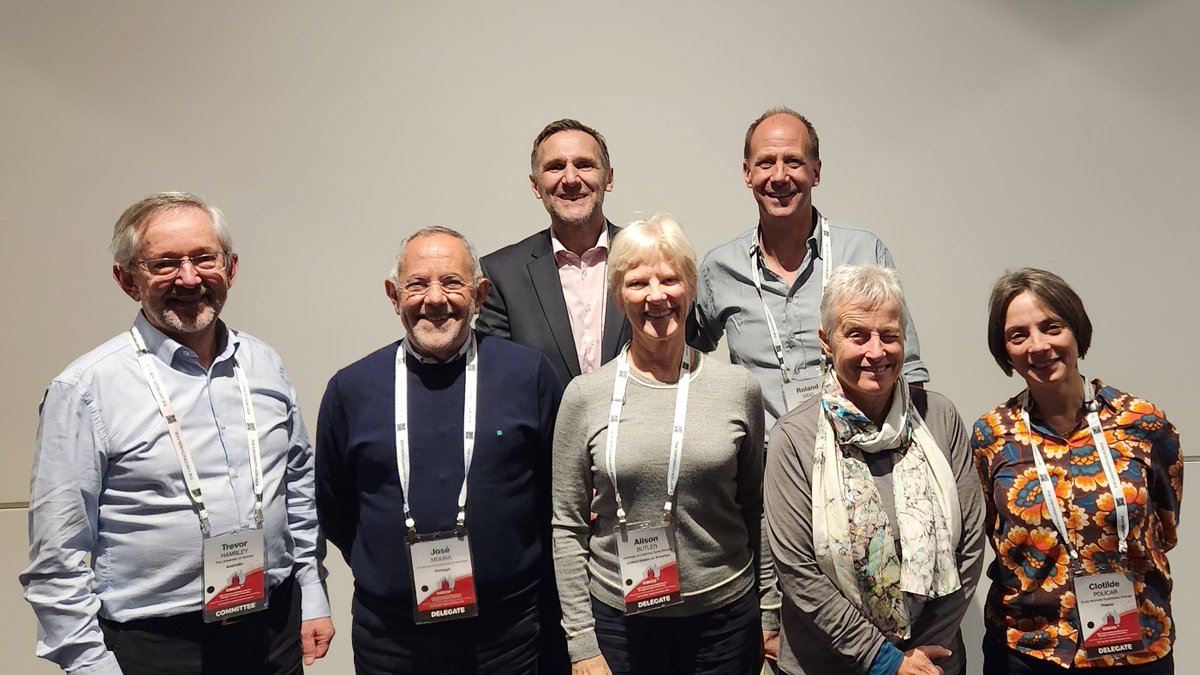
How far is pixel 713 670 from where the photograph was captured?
2.21 metres

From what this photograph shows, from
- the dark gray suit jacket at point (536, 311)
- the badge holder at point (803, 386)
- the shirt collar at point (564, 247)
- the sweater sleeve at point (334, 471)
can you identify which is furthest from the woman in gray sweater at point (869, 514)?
the sweater sleeve at point (334, 471)

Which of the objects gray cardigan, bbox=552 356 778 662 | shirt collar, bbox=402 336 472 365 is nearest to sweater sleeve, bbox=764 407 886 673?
gray cardigan, bbox=552 356 778 662

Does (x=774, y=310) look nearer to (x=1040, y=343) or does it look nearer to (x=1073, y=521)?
(x=1040, y=343)

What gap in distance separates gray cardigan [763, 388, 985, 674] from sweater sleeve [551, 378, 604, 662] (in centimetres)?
45

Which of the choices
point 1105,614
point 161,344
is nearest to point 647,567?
point 1105,614

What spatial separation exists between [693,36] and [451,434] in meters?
2.25

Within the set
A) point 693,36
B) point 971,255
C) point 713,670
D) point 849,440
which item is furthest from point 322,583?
point 971,255

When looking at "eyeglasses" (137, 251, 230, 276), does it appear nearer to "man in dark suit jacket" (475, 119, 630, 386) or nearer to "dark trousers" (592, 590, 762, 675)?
"man in dark suit jacket" (475, 119, 630, 386)

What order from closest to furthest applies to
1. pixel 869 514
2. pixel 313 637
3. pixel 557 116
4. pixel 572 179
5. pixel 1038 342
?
pixel 869 514 → pixel 1038 342 → pixel 313 637 → pixel 572 179 → pixel 557 116

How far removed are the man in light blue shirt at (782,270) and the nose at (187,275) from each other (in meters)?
1.40

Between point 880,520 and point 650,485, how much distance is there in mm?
532

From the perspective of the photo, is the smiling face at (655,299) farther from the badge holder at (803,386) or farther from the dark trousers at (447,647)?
the dark trousers at (447,647)

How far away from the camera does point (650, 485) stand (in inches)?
85.7

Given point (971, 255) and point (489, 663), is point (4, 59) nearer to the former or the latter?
point (489, 663)
